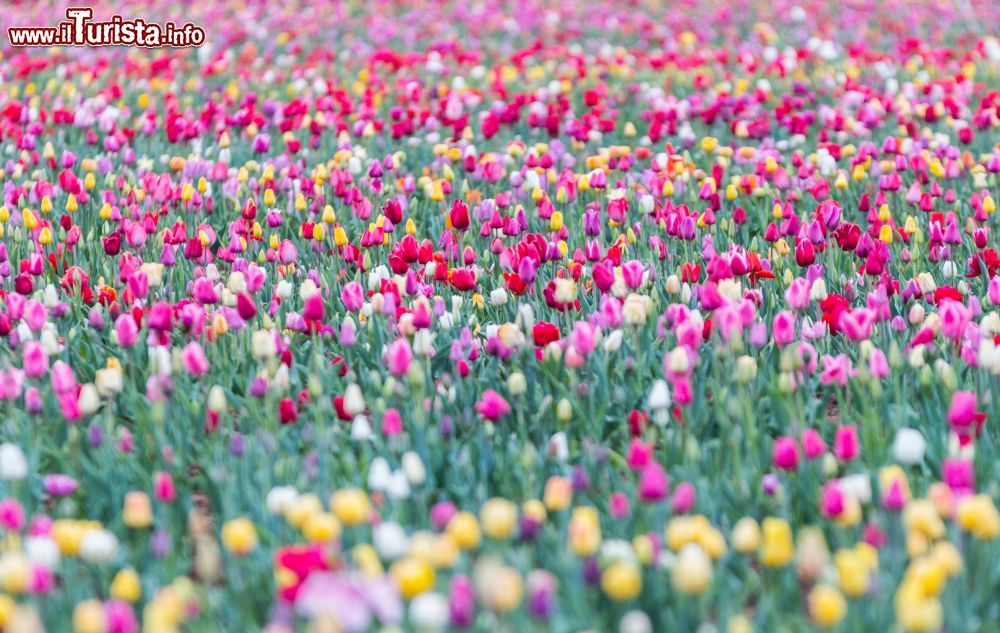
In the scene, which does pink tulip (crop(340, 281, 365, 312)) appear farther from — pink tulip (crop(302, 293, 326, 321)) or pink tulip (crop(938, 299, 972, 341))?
pink tulip (crop(938, 299, 972, 341))

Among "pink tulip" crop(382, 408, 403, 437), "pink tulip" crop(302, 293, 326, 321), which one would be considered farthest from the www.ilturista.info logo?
"pink tulip" crop(382, 408, 403, 437)

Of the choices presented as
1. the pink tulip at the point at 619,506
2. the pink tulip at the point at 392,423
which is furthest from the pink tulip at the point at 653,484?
the pink tulip at the point at 392,423

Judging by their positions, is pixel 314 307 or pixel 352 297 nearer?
pixel 314 307

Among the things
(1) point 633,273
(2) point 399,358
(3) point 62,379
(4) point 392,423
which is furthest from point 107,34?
(4) point 392,423

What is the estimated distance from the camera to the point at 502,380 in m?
3.76

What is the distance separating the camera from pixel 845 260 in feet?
16.4

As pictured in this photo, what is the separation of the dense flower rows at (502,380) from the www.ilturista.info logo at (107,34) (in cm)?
424

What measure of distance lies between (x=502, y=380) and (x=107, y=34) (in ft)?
32.4

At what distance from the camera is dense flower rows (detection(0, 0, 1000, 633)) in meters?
2.41

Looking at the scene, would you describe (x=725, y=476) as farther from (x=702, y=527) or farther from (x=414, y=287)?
(x=414, y=287)

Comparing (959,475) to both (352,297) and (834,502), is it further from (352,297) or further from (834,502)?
(352,297)

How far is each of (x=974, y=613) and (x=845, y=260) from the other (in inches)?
105

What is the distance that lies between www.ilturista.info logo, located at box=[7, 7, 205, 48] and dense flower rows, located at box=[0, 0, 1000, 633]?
4.24 meters

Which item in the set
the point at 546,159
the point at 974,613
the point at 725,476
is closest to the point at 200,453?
Answer: the point at 725,476
